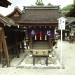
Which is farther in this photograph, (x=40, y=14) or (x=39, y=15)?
(x=40, y=14)

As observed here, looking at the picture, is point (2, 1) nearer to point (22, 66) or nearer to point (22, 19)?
point (22, 66)

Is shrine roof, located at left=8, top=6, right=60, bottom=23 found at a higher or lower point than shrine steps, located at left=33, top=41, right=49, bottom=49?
higher

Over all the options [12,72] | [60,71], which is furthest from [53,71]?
[12,72]

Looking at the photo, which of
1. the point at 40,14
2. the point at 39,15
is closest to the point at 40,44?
the point at 39,15

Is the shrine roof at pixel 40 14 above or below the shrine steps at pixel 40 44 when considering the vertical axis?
above

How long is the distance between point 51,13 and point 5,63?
6.60 meters

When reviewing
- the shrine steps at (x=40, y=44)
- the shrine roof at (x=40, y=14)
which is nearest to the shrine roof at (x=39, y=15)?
the shrine roof at (x=40, y=14)

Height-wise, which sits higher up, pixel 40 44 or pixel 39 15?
pixel 39 15

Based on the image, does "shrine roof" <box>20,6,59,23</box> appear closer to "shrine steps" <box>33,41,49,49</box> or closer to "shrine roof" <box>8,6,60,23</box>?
"shrine roof" <box>8,6,60,23</box>

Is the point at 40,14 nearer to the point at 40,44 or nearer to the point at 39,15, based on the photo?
the point at 39,15

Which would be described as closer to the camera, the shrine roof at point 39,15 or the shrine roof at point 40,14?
the shrine roof at point 39,15

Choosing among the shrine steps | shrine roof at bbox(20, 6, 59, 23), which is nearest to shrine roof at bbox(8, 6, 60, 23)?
shrine roof at bbox(20, 6, 59, 23)

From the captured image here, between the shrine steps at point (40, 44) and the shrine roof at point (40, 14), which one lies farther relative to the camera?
the shrine roof at point (40, 14)

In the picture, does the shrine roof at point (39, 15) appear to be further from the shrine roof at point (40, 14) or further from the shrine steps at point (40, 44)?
the shrine steps at point (40, 44)
